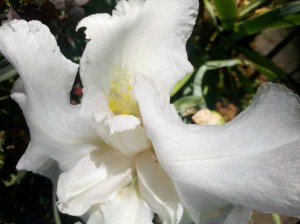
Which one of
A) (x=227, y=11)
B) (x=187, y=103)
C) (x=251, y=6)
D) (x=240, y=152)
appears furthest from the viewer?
(x=251, y=6)

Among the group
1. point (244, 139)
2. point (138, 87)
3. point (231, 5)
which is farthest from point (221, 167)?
point (231, 5)

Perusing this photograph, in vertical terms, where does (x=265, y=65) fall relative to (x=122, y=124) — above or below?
below

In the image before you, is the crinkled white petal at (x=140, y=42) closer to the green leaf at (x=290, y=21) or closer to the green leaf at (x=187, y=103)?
the green leaf at (x=187, y=103)

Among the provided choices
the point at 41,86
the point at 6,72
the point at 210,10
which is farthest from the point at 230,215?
the point at 210,10

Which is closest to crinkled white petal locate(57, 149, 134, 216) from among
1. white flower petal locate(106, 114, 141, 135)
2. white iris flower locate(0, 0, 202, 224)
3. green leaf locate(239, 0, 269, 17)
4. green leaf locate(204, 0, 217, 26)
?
white iris flower locate(0, 0, 202, 224)

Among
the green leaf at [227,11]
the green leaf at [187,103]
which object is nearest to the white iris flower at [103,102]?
the green leaf at [187,103]

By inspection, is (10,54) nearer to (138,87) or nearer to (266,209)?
(138,87)

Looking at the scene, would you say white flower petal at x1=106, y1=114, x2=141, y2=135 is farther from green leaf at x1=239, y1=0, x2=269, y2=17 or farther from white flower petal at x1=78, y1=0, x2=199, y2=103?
green leaf at x1=239, y1=0, x2=269, y2=17

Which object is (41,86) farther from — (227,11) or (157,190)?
(227,11)

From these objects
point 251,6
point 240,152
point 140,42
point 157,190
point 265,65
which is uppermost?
point 140,42
